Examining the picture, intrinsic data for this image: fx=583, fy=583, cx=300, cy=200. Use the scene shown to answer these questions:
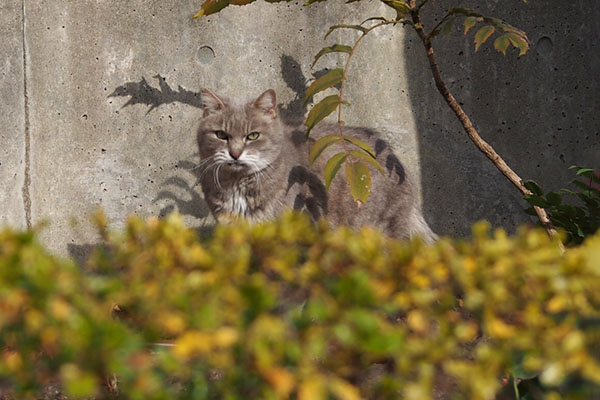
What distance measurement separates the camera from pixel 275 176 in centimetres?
281

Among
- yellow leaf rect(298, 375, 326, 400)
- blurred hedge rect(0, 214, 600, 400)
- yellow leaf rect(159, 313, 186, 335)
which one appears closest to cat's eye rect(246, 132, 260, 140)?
blurred hedge rect(0, 214, 600, 400)

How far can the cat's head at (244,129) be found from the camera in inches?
111

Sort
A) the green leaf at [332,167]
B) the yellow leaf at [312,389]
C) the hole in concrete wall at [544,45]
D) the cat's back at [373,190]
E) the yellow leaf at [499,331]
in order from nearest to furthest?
the yellow leaf at [312,389] → the yellow leaf at [499,331] → the green leaf at [332,167] → the cat's back at [373,190] → the hole in concrete wall at [544,45]

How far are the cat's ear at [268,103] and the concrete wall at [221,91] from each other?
295 millimetres

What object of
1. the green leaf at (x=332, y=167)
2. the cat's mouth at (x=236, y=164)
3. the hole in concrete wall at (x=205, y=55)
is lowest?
the cat's mouth at (x=236, y=164)

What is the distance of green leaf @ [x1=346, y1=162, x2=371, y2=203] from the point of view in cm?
206

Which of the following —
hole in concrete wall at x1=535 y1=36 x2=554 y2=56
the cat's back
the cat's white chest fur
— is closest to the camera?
the cat's white chest fur

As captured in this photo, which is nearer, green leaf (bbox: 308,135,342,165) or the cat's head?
green leaf (bbox: 308,135,342,165)

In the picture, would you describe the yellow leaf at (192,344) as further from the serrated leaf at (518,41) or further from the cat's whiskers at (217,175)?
the cat's whiskers at (217,175)

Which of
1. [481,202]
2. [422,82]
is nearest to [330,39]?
[422,82]

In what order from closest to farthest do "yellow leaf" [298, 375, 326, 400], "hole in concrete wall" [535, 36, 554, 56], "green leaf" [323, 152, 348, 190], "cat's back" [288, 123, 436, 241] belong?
"yellow leaf" [298, 375, 326, 400] < "green leaf" [323, 152, 348, 190] < "cat's back" [288, 123, 436, 241] < "hole in concrete wall" [535, 36, 554, 56]

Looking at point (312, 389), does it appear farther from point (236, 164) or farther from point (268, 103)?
point (268, 103)

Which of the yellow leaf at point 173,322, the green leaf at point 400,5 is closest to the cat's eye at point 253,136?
the green leaf at point 400,5

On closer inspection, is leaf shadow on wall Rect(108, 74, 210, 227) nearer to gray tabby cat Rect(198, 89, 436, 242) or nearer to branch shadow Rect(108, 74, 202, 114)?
branch shadow Rect(108, 74, 202, 114)
